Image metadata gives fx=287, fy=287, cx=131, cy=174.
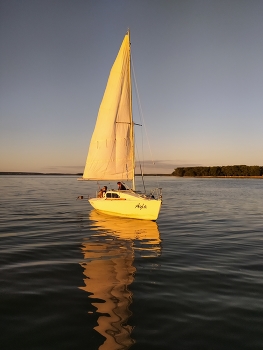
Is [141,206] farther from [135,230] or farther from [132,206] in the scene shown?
[135,230]

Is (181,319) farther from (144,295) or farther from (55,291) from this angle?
(55,291)

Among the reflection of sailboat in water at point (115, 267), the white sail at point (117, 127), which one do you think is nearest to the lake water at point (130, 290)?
the reflection of sailboat in water at point (115, 267)

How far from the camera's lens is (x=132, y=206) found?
2339cm

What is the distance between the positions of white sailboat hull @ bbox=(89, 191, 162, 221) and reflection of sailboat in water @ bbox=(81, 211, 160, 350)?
0.77 metres

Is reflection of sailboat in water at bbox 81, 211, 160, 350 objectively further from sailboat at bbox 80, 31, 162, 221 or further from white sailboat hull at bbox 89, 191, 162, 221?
sailboat at bbox 80, 31, 162, 221

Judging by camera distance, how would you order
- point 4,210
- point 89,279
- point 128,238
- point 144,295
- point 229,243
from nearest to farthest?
point 144,295, point 89,279, point 229,243, point 128,238, point 4,210

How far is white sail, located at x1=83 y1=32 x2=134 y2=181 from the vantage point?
26.7 meters

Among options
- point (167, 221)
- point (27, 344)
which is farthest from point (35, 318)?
point (167, 221)

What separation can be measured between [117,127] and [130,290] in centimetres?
1955

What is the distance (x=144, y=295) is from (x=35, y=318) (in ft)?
10.5

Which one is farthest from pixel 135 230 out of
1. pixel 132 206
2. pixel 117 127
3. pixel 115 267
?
pixel 117 127

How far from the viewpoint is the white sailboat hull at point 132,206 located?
2266cm

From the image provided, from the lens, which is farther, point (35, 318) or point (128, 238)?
point (128, 238)

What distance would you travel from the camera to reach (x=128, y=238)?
17438 millimetres
